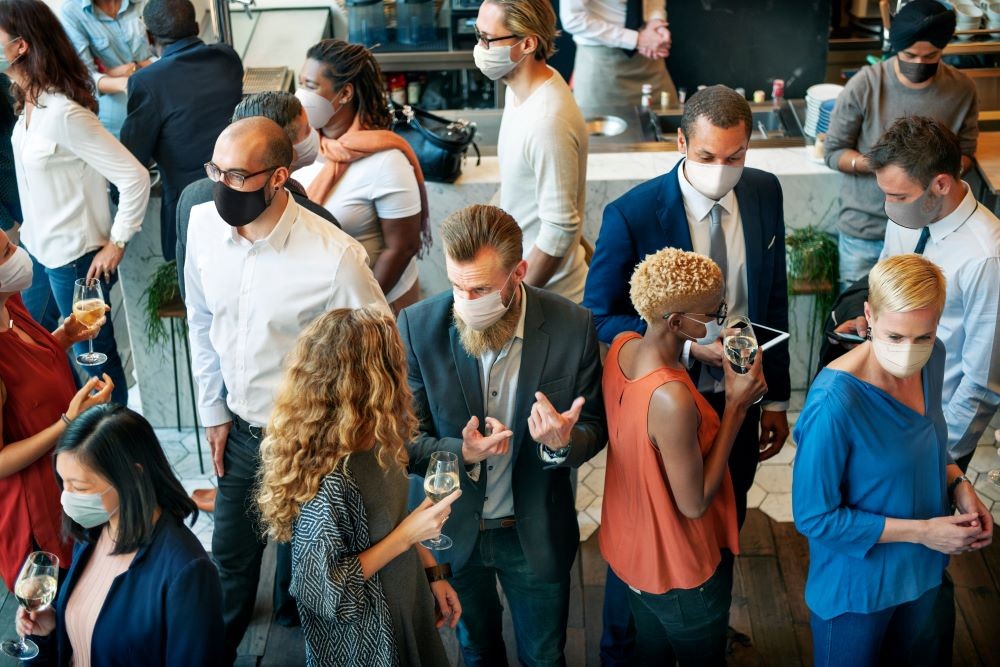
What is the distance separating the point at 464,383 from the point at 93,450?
88cm

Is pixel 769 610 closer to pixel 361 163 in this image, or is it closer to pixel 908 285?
pixel 908 285

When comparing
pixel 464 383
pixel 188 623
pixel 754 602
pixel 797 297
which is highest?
pixel 464 383

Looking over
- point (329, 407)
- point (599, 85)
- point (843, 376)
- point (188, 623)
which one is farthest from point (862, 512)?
point (599, 85)

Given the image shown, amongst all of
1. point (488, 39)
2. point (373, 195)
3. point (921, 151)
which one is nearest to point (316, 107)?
point (373, 195)

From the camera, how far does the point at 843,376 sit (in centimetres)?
247

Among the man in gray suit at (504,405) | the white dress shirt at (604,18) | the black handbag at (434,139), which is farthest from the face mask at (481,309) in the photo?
the white dress shirt at (604,18)

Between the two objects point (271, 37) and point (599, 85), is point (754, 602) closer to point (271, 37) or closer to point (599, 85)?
point (599, 85)

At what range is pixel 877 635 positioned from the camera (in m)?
→ 2.69

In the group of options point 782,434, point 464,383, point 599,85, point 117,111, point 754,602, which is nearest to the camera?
point 464,383

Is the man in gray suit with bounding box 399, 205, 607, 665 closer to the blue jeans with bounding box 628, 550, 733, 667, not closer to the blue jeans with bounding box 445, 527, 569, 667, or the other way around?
the blue jeans with bounding box 445, 527, 569, 667

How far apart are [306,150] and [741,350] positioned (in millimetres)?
1509

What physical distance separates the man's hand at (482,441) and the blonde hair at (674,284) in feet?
1.46

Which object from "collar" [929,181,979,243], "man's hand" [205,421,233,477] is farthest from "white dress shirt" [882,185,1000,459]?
"man's hand" [205,421,233,477]

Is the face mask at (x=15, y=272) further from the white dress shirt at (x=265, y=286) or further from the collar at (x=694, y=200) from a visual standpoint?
the collar at (x=694, y=200)
